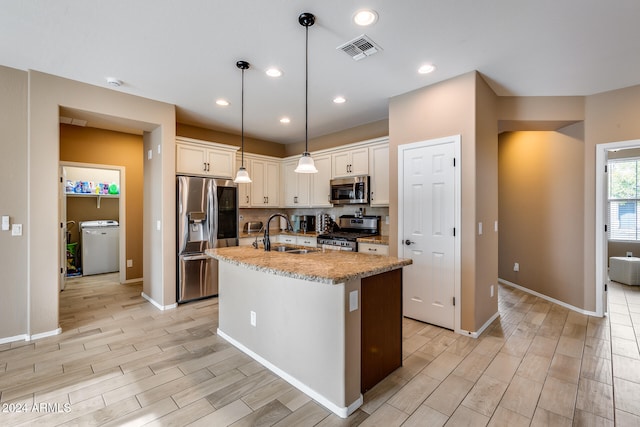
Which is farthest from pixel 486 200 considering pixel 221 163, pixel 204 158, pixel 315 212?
pixel 204 158

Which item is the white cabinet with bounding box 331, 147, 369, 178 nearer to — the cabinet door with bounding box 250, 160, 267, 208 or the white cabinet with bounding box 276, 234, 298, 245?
the white cabinet with bounding box 276, 234, 298, 245

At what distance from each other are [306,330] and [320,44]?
231 cm

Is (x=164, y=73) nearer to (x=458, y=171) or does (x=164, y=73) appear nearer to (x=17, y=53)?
(x=17, y=53)

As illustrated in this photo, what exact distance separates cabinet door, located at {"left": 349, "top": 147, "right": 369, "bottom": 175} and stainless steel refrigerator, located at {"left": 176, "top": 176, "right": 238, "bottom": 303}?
1929mm

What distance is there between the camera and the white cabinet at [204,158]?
4.13 m

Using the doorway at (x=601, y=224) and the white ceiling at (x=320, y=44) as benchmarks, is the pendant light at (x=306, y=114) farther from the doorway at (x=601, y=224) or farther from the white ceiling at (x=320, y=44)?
the doorway at (x=601, y=224)

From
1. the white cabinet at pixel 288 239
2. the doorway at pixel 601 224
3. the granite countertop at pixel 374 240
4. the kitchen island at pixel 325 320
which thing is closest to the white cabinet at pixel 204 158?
the white cabinet at pixel 288 239

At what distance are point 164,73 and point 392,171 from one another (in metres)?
2.73

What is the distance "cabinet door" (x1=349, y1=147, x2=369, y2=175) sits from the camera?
439 cm

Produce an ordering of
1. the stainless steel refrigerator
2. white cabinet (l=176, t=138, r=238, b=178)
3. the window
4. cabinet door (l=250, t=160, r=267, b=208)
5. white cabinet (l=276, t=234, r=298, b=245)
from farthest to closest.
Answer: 1. the window
2. cabinet door (l=250, t=160, r=267, b=208)
3. white cabinet (l=276, t=234, r=298, b=245)
4. white cabinet (l=176, t=138, r=238, b=178)
5. the stainless steel refrigerator

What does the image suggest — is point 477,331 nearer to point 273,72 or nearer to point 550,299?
point 550,299

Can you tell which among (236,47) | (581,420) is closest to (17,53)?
(236,47)

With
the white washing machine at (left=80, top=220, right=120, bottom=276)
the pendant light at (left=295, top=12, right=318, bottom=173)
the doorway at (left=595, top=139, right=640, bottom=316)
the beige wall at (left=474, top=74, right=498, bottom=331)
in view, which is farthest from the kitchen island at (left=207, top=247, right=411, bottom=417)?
the white washing machine at (left=80, top=220, right=120, bottom=276)

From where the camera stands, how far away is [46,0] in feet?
6.44
